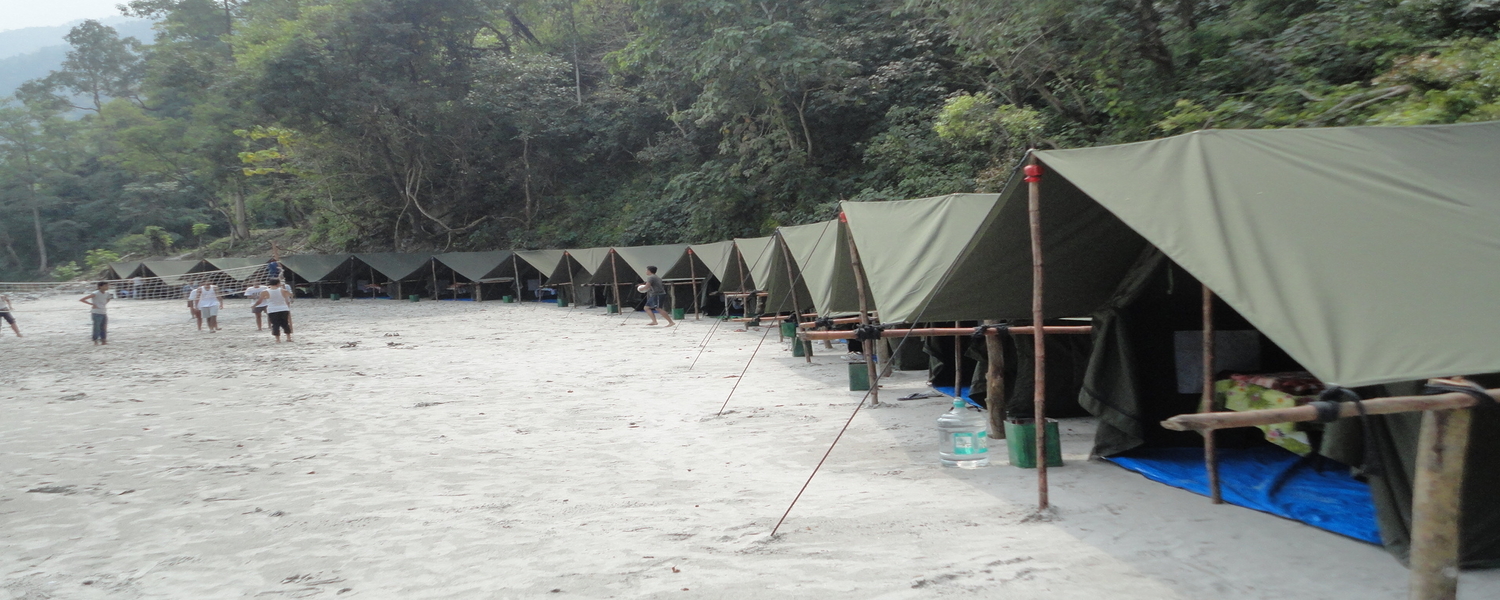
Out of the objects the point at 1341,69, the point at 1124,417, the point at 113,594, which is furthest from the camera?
the point at 1341,69

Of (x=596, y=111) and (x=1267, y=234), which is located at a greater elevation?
(x=596, y=111)

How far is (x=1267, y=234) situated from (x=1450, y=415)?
0.99 m

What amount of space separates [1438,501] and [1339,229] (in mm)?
1172

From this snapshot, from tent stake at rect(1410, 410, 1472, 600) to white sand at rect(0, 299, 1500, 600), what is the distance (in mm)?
684

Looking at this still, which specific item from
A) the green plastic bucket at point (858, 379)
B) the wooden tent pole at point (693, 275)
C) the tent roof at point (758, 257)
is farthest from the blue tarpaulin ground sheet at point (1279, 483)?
the wooden tent pole at point (693, 275)

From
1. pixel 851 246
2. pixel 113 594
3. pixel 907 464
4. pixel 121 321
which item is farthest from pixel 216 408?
pixel 121 321

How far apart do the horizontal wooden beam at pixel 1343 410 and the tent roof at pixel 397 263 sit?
27.6 meters

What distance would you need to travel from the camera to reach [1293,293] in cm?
316

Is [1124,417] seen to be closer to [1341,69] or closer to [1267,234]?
[1267,234]

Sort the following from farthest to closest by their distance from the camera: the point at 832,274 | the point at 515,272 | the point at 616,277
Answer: the point at 515,272 → the point at 616,277 → the point at 832,274

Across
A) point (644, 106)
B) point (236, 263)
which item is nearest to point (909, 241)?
point (644, 106)

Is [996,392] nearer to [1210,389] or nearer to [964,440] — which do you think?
[964,440]

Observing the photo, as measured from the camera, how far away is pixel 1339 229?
11.2 ft

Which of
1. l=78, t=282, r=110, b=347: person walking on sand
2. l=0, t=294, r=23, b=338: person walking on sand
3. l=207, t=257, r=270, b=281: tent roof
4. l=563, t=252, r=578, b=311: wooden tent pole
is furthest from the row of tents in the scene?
l=207, t=257, r=270, b=281: tent roof
